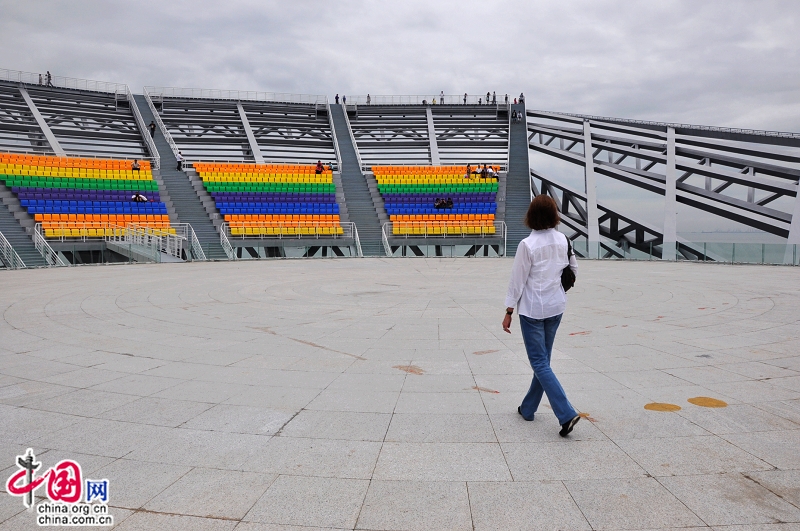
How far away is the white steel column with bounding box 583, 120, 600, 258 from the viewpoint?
27.8 m

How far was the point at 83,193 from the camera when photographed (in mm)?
30219

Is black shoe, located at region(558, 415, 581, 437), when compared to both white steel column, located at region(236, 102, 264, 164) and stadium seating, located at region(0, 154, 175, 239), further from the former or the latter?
white steel column, located at region(236, 102, 264, 164)

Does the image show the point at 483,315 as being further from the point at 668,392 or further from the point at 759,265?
the point at 759,265

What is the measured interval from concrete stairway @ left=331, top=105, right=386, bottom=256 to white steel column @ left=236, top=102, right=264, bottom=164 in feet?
21.5

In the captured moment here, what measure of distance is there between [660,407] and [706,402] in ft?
1.56

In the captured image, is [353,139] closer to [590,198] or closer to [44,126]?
[590,198]

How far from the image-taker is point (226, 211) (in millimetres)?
31547

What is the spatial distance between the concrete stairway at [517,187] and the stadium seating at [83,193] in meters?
20.1

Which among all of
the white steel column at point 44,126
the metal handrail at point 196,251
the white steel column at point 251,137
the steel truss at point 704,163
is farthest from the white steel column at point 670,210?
the white steel column at point 44,126

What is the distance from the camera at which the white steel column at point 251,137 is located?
39.9 meters

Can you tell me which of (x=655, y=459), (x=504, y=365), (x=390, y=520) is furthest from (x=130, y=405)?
(x=655, y=459)

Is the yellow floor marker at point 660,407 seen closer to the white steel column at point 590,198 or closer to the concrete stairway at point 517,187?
the white steel column at point 590,198

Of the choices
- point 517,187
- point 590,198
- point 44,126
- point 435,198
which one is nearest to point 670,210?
point 590,198

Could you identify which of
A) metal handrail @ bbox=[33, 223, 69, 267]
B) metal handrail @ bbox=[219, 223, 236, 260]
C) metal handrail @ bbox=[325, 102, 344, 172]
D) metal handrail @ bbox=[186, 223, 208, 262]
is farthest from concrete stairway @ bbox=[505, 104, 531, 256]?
metal handrail @ bbox=[33, 223, 69, 267]
